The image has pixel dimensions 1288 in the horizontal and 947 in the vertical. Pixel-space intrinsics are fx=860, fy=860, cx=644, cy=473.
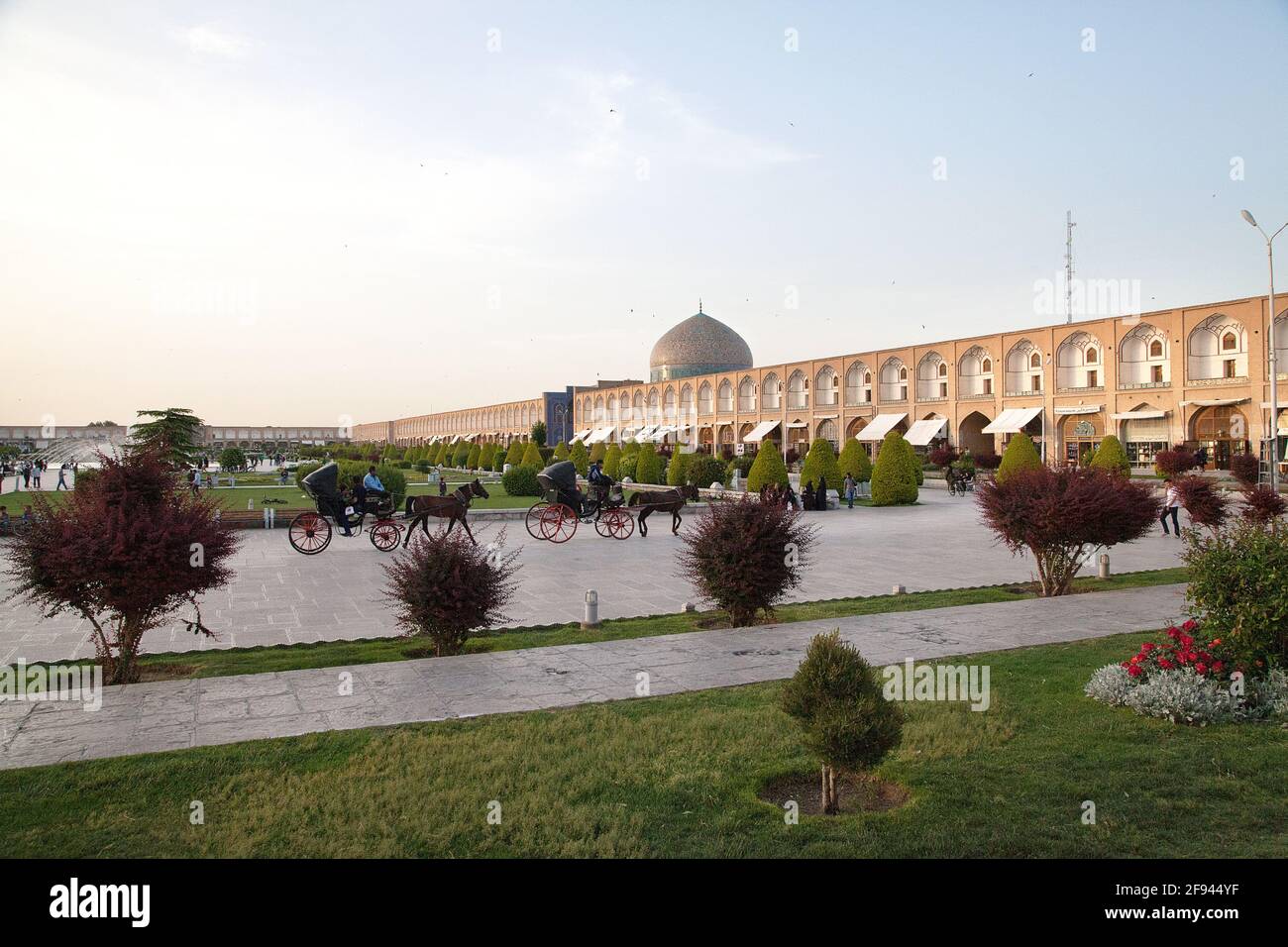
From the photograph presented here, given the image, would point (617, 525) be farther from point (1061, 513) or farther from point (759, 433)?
point (759, 433)

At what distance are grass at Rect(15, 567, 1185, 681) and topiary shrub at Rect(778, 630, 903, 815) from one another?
3.53m

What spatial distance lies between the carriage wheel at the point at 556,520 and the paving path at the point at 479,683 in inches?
310

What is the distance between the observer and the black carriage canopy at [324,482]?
13.1 metres

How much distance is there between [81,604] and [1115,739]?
20.6ft

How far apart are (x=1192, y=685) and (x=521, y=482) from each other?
22135 millimetres

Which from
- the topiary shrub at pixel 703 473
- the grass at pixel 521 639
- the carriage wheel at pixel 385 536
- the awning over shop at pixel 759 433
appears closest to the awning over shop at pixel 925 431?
the awning over shop at pixel 759 433

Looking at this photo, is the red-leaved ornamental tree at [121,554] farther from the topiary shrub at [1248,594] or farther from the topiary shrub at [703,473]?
the topiary shrub at [703,473]

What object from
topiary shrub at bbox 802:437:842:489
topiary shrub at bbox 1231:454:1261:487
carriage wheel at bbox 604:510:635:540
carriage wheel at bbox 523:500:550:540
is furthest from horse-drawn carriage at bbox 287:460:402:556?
topiary shrub at bbox 1231:454:1261:487

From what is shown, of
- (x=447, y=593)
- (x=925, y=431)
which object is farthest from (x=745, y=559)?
(x=925, y=431)

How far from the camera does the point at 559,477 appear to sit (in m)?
15.1

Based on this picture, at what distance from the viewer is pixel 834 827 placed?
3.40 m

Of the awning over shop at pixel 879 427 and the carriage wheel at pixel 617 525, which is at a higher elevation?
the awning over shop at pixel 879 427
